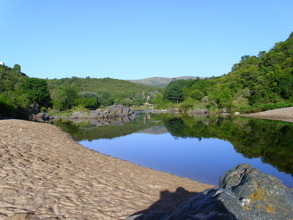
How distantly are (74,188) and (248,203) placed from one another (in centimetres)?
471

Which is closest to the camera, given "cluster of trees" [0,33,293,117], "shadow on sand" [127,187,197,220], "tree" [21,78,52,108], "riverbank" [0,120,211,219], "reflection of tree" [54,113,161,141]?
"riverbank" [0,120,211,219]

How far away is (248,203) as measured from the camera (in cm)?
349

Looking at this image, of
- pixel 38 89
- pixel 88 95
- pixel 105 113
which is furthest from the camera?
pixel 88 95

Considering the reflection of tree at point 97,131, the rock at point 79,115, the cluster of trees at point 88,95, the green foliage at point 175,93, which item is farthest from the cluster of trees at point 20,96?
the green foliage at point 175,93

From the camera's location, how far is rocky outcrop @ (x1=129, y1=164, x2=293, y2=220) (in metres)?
3.30

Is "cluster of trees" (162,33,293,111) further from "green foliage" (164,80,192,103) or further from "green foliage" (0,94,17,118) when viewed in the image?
"green foliage" (0,94,17,118)

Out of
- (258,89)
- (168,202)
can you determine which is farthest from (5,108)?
(258,89)

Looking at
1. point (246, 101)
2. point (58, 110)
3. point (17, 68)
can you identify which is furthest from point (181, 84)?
point (17, 68)

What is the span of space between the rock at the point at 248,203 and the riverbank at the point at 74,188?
96.8 inches

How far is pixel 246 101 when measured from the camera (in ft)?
216

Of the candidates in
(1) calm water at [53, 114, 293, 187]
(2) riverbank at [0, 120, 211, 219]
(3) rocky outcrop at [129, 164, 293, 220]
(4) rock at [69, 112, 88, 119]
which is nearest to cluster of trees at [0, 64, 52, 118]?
(4) rock at [69, 112, 88, 119]

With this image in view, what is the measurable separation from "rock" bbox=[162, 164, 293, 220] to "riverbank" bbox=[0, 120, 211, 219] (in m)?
2.46

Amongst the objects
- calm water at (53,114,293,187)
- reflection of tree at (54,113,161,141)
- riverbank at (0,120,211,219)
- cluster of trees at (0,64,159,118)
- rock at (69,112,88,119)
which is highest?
cluster of trees at (0,64,159,118)

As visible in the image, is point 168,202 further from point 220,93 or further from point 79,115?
point 220,93
